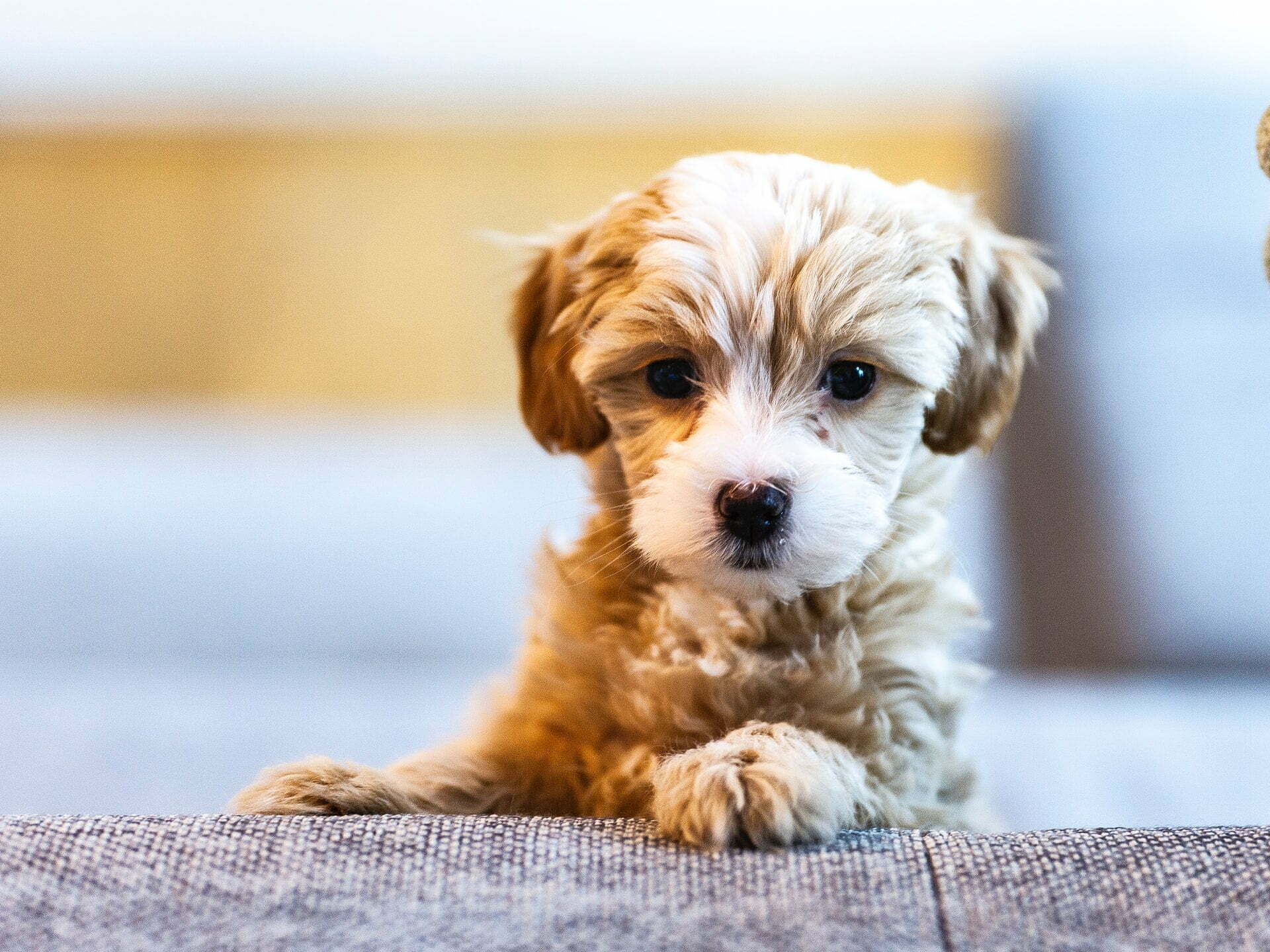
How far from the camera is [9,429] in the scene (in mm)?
4988

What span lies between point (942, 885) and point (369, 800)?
71cm

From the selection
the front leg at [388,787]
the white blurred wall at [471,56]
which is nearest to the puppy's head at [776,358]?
the front leg at [388,787]

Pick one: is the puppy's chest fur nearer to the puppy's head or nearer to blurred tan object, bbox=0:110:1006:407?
the puppy's head

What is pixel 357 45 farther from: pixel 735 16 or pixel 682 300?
pixel 682 300

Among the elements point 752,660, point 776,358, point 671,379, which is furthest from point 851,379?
point 752,660

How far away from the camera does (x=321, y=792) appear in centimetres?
138

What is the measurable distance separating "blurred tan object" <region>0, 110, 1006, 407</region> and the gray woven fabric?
14.0 feet

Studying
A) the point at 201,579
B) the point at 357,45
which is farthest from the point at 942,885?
the point at 357,45

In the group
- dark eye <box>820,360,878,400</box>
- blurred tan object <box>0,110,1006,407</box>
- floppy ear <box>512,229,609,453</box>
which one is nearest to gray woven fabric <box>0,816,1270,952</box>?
dark eye <box>820,360,878,400</box>

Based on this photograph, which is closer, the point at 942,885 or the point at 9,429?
the point at 942,885

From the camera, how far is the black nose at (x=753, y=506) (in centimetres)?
143

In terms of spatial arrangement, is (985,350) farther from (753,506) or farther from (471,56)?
(471,56)

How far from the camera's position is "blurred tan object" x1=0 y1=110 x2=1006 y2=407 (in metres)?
5.36

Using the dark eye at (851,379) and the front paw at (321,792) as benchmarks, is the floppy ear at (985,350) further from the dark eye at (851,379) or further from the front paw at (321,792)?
the front paw at (321,792)
